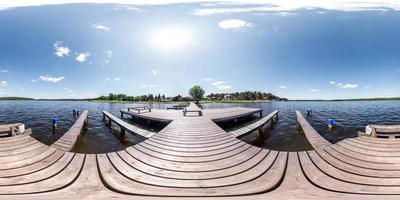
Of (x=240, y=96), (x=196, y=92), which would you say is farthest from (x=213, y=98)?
(x=196, y=92)

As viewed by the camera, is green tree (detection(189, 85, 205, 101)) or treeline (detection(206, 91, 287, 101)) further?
treeline (detection(206, 91, 287, 101))

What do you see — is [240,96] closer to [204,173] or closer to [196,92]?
[196,92]

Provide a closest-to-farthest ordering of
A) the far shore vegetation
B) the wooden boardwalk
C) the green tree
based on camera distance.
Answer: the wooden boardwalk
the green tree
the far shore vegetation

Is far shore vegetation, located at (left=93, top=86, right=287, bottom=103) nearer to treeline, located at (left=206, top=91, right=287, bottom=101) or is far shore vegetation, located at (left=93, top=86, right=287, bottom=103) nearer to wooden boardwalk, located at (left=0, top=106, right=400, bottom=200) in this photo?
treeline, located at (left=206, top=91, right=287, bottom=101)

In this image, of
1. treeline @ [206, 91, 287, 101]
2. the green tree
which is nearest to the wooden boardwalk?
the green tree

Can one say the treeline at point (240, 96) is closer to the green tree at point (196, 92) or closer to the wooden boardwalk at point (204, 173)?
the green tree at point (196, 92)

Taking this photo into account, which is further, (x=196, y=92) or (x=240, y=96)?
(x=240, y=96)

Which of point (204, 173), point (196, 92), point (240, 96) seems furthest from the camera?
point (240, 96)

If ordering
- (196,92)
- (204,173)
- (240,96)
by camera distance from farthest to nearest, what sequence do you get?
(240,96)
(196,92)
(204,173)

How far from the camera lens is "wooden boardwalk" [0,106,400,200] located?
3143 mm

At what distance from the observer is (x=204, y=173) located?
403 cm

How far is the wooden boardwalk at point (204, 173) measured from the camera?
124 inches

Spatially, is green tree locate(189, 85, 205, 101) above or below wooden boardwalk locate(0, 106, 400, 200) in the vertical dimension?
above

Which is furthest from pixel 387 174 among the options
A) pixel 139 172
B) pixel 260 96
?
pixel 260 96
